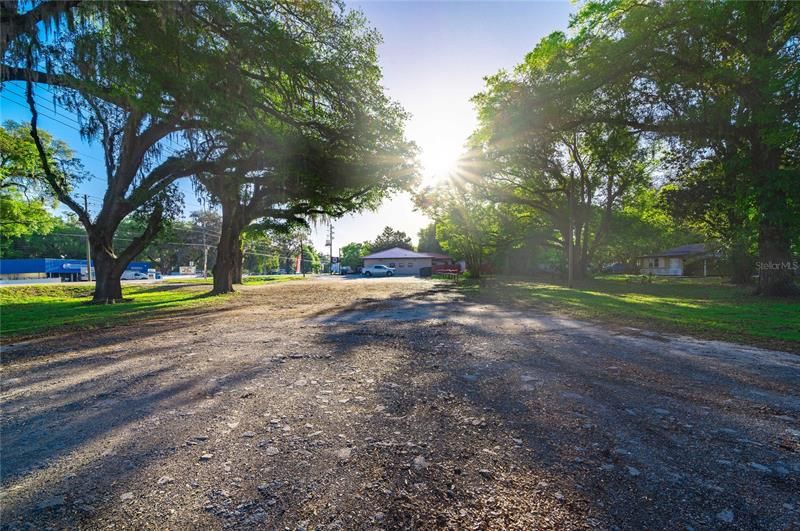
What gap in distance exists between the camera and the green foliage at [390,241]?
8438 cm

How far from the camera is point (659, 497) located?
2113 mm

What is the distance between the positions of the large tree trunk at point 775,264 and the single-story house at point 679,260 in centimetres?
A: 3268

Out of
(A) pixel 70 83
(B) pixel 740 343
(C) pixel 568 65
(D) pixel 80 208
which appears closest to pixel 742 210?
(C) pixel 568 65

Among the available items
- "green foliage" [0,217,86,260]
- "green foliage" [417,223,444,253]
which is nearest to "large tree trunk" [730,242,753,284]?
"green foliage" [417,223,444,253]

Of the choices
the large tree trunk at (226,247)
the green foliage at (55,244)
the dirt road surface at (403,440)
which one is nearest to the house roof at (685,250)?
the dirt road surface at (403,440)

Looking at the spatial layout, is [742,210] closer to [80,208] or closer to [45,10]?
[45,10]

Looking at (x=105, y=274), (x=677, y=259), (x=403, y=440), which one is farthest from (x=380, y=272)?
(x=403, y=440)

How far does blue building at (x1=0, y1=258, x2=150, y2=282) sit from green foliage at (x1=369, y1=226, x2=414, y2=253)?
160 feet

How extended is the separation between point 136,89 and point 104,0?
1.79 metres

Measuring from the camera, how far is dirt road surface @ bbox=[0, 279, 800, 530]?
2.02 metres

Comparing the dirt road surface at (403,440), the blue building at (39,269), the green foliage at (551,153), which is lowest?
the dirt road surface at (403,440)

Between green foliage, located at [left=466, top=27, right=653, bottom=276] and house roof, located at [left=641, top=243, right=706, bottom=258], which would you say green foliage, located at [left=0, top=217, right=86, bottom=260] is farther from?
house roof, located at [left=641, top=243, right=706, bottom=258]

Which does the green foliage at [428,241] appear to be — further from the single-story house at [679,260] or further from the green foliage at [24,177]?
the green foliage at [24,177]

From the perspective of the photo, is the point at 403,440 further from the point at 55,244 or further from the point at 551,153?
the point at 55,244
